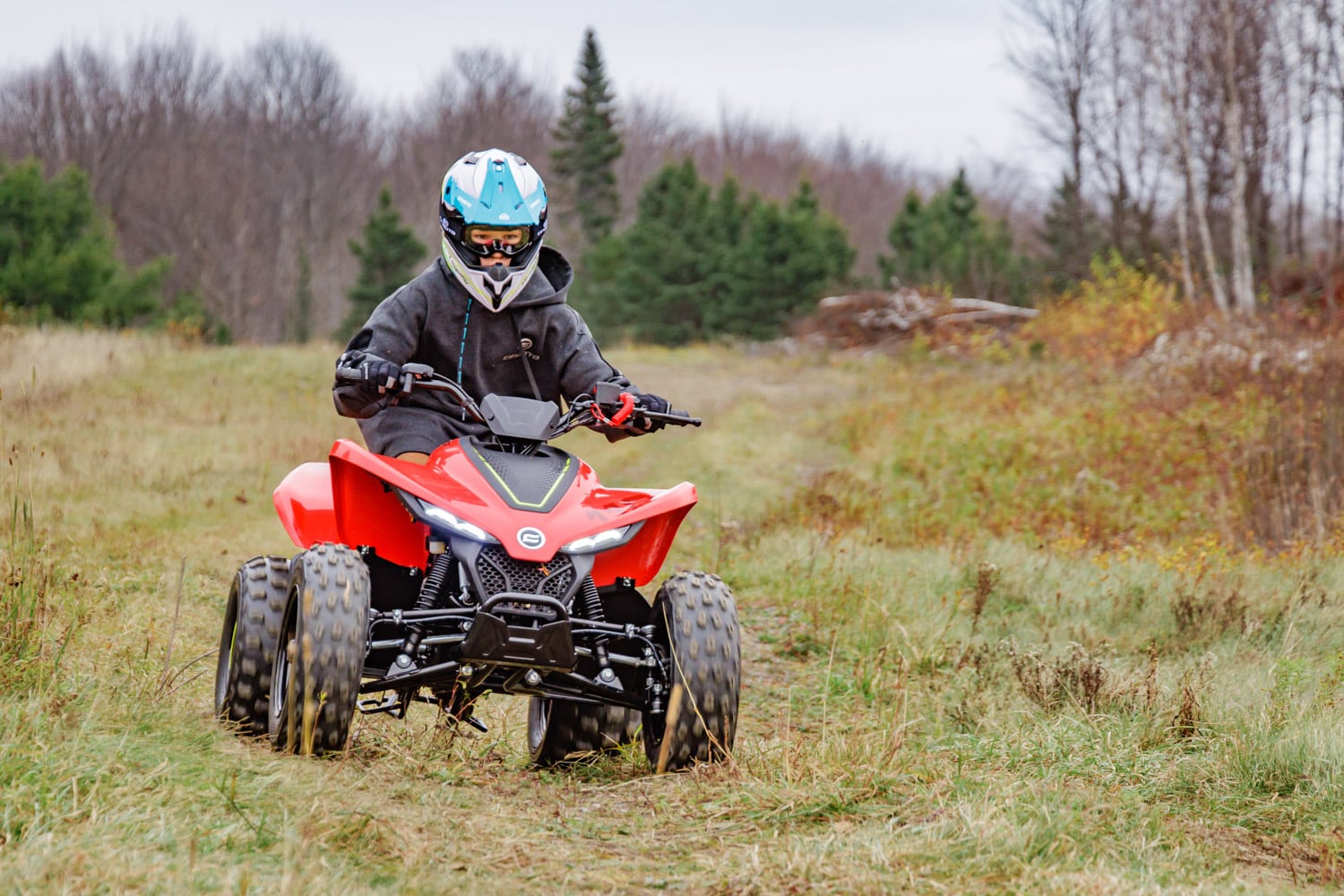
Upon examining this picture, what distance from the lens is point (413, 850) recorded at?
3.11 m

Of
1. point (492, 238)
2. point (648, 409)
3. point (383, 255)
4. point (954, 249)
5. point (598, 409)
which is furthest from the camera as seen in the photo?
point (383, 255)

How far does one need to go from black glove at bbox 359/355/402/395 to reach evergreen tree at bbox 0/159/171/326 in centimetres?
2059

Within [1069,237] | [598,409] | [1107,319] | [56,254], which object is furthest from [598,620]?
[1069,237]

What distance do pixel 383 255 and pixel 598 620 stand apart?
3585cm

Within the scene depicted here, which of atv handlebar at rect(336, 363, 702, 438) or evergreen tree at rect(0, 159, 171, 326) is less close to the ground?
evergreen tree at rect(0, 159, 171, 326)

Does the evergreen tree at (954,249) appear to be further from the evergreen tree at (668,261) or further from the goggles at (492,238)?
the goggles at (492,238)

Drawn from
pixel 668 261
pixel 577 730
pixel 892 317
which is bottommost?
pixel 577 730

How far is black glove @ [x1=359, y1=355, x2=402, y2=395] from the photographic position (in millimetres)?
4250

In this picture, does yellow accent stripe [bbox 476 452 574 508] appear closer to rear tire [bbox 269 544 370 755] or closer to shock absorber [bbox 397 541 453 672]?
shock absorber [bbox 397 541 453 672]

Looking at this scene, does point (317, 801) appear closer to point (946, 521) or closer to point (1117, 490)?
point (946, 521)

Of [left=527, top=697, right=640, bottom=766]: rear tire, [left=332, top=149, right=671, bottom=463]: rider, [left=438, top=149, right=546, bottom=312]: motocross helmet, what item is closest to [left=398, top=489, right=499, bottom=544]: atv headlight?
Result: [left=332, top=149, right=671, bottom=463]: rider

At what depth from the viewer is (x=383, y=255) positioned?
38.6m

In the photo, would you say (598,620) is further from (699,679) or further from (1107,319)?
(1107,319)

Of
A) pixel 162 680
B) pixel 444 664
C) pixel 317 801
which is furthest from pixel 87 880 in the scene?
pixel 162 680
